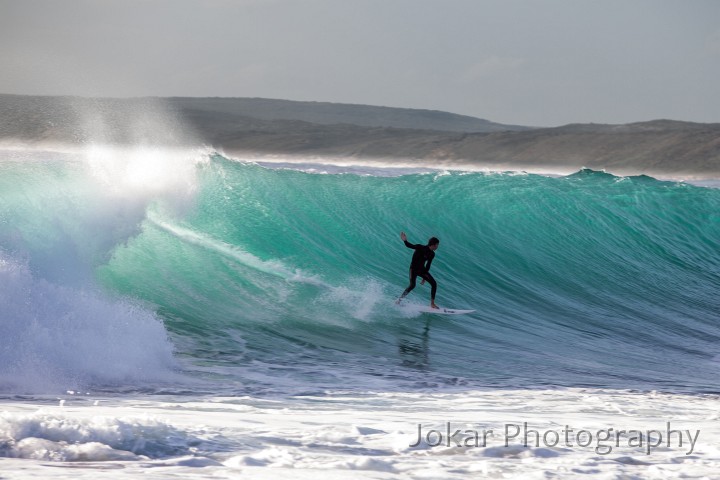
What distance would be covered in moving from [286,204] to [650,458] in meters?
10.9

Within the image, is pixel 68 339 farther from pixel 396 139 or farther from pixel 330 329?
pixel 396 139

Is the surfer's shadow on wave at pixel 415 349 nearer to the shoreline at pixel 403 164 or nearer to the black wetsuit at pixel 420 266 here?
the black wetsuit at pixel 420 266

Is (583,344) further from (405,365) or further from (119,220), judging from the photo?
(119,220)

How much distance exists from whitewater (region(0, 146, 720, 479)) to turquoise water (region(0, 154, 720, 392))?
0.04 metres

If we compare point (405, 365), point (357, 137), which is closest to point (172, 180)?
point (405, 365)

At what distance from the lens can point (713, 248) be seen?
18.8m

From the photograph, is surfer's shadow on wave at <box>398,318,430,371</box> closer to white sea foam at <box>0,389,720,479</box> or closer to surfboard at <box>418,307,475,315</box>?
surfboard at <box>418,307,475,315</box>

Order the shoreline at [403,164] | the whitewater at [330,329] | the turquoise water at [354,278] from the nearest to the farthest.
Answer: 1. the whitewater at [330,329]
2. the turquoise water at [354,278]
3. the shoreline at [403,164]

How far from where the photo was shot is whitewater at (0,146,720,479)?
4.83 metres

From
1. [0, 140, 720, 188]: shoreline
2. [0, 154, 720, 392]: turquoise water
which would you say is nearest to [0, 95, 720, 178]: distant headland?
[0, 140, 720, 188]: shoreline

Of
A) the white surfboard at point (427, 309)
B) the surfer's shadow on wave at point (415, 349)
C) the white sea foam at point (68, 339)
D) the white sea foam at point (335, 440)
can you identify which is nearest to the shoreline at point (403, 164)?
the white surfboard at point (427, 309)

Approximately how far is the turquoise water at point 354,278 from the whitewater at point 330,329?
4cm

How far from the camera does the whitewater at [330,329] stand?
190 inches

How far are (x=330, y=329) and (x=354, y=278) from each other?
2547mm
